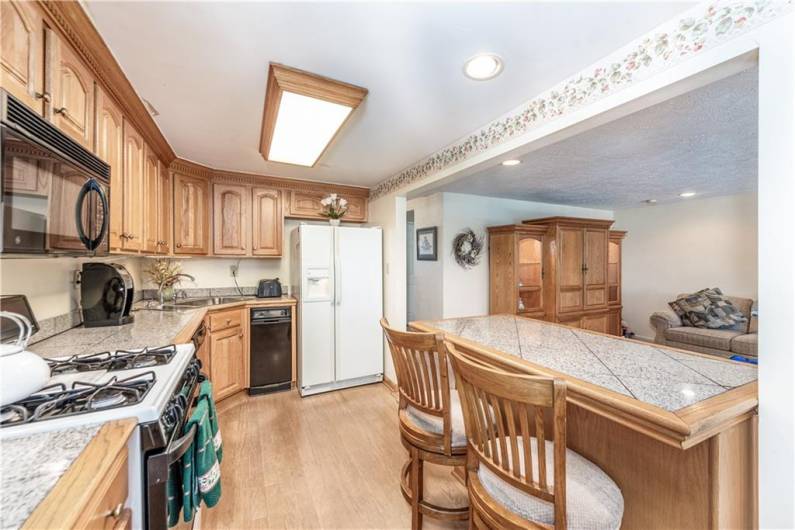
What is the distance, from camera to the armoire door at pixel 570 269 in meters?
4.05

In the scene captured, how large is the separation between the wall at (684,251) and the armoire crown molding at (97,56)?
257 inches

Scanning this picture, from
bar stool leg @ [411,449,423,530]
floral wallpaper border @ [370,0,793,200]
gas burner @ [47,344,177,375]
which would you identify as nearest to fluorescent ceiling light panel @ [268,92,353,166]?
floral wallpaper border @ [370,0,793,200]

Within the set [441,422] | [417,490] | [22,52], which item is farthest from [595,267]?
[22,52]

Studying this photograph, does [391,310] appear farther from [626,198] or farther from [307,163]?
[626,198]

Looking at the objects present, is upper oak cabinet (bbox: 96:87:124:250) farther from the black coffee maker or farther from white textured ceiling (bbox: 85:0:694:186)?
the black coffee maker

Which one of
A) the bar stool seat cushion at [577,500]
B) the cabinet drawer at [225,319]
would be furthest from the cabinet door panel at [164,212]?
the bar stool seat cushion at [577,500]

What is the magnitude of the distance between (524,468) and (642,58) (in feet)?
5.16

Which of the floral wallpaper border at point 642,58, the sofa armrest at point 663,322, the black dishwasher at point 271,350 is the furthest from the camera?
the sofa armrest at point 663,322

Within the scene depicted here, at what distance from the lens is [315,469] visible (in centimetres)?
204

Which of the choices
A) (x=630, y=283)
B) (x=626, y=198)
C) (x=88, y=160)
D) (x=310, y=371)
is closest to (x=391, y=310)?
(x=310, y=371)

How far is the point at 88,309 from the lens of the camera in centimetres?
183

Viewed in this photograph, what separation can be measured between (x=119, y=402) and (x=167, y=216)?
2243 mm

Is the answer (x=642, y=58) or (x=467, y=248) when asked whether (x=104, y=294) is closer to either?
(x=642, y=58)

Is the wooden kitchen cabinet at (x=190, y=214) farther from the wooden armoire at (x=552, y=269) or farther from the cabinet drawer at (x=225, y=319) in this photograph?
the wooden armoire at (x=552, y=269)
